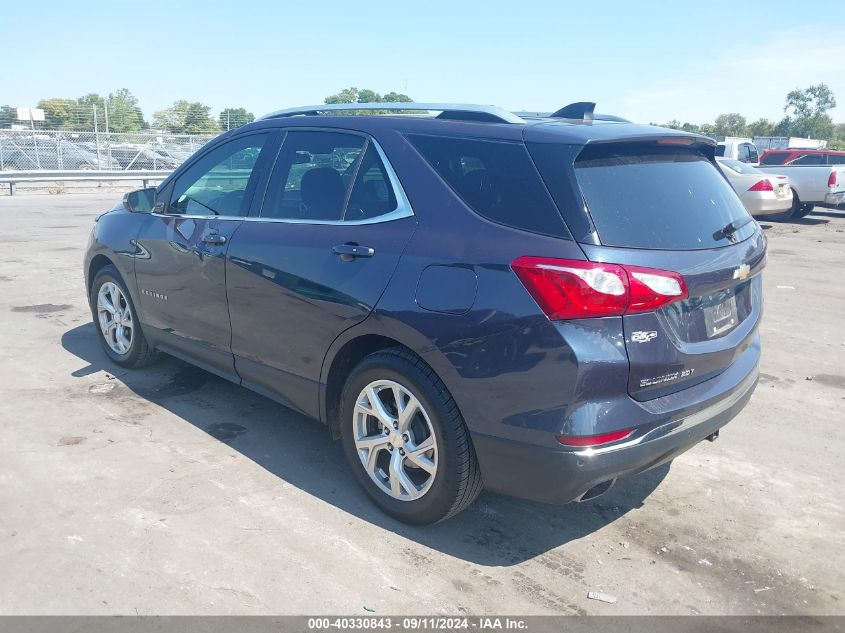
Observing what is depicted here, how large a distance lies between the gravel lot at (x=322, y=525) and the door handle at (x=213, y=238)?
116 cm

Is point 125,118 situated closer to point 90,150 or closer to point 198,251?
point 90,150

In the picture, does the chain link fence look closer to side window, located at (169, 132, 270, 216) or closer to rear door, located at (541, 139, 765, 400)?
side window, located at (169, 132, 270, 216)

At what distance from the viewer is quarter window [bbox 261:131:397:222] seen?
3684 mm

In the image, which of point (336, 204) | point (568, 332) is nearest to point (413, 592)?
point (568, 332)

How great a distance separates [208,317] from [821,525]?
11.7ft

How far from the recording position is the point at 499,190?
3193mm

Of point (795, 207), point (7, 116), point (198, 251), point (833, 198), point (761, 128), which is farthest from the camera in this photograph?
point (761, 128)

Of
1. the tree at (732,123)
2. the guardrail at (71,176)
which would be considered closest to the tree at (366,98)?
the guardrail at (71,176)

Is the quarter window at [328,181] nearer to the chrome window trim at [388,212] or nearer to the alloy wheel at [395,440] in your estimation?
the chrome window trim at [388,212]

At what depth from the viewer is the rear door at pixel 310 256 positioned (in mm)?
3555

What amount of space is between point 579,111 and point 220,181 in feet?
7.47

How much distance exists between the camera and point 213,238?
445 centimetres

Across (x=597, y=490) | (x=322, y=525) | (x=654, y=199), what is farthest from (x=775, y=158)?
(x=322, y=525)

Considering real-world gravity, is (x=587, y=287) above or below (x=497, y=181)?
below
